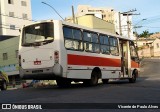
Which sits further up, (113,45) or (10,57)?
(113,45)

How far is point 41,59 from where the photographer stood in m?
16.7

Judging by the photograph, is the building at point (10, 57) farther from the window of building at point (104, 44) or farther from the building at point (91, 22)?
the window of building at point (104, 44)

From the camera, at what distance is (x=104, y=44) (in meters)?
20.4

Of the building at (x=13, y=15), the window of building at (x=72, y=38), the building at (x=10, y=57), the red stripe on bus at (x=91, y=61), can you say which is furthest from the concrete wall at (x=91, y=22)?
the window of building at (x=72, y=38)

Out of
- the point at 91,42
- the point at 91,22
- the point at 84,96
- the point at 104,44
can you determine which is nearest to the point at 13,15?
the point at 91,22

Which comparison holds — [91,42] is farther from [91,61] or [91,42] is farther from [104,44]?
[104,44]

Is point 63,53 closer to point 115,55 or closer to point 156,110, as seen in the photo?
point 115,55

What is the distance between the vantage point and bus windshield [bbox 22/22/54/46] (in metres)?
16.6

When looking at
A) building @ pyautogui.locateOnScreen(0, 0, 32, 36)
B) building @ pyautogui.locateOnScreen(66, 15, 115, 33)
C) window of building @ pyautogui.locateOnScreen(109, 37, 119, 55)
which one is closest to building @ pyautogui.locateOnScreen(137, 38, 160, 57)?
building @ pyautogui.locateOnScreen(0, 0, 32, 36)

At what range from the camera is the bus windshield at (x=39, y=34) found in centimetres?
1664

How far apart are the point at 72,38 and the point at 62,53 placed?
133 cm

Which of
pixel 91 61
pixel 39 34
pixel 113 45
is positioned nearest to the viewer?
pixel 39 34

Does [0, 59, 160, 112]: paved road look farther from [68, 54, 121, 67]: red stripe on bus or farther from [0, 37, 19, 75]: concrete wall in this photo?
[0, 37, 19, 75]: concrete wall

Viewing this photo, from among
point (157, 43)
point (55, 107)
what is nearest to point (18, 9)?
point (157, 43)
